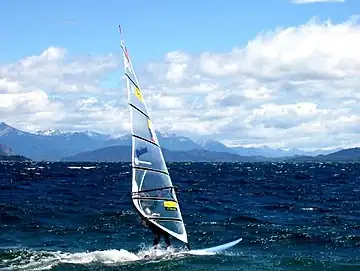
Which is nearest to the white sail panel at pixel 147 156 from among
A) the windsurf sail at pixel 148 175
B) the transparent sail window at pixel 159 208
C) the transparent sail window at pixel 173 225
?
the windsurf sail at pixel 148 175

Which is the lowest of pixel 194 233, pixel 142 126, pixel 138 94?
pixel 194 233

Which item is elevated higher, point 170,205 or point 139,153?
point 139,153

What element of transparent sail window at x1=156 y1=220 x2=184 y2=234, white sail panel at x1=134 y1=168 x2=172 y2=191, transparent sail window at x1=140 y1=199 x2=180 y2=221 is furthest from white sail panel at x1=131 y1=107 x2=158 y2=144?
transparent sail window at x1=156 y1=220 x2=184 y2=234

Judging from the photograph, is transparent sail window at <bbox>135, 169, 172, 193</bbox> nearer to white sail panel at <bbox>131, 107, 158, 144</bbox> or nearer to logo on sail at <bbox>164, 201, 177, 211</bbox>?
logo on sail at <bbox>164, 201, 177, 211</bbox>

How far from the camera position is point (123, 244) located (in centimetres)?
3219

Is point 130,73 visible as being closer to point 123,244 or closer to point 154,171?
point 154,171

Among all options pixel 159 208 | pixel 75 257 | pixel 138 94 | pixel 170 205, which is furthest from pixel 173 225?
pixel 138 94

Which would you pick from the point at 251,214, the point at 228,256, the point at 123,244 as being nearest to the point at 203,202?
the point at 251,214

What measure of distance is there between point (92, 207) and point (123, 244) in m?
17.0

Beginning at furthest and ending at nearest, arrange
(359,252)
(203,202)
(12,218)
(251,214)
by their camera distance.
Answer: (203,202) < (251,214) < (12,218) < (359,252)

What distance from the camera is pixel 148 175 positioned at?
83.9 ft

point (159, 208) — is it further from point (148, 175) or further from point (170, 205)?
point (148, 175)

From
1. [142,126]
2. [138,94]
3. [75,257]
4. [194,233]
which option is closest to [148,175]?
[142,126]

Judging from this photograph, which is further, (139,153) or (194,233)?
(194,233)
